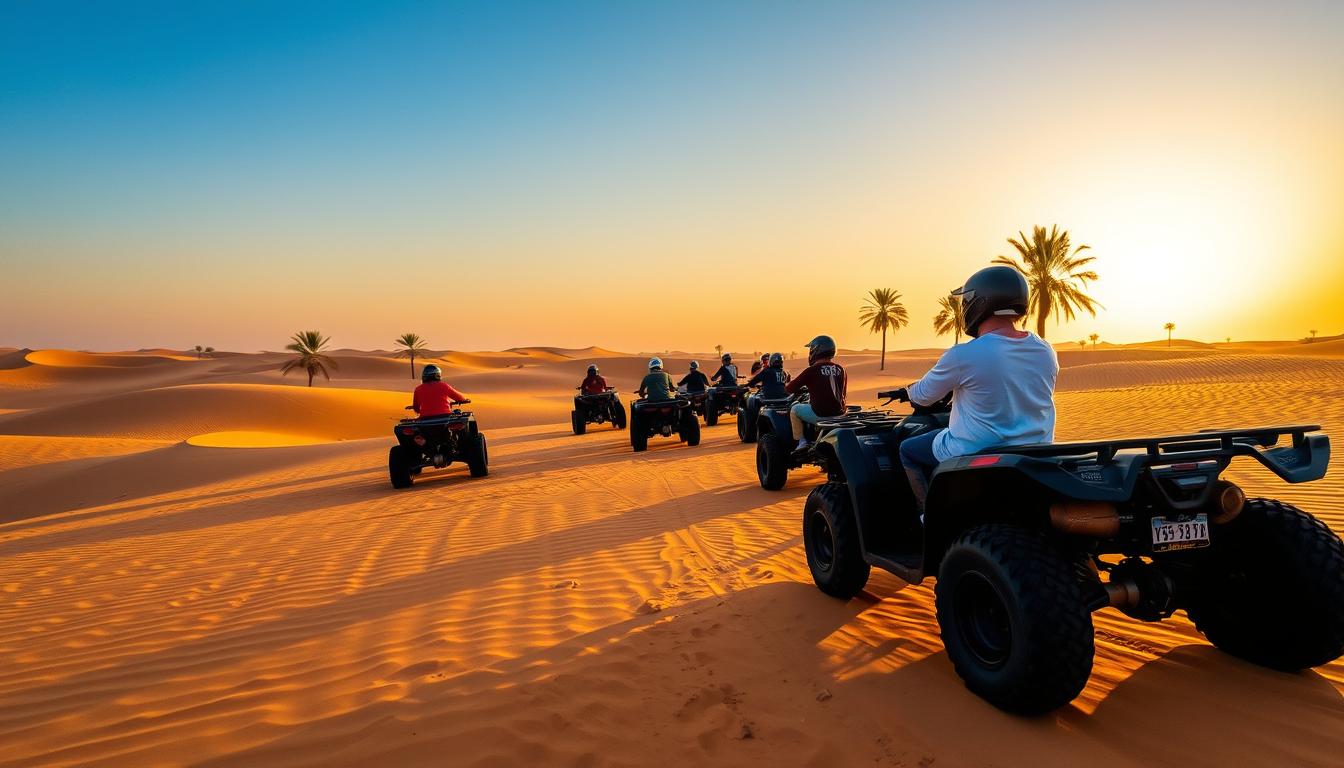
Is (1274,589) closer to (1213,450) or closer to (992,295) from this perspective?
(1213,450)

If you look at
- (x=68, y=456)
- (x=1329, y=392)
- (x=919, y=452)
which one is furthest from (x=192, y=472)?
(x=1329, y=392)

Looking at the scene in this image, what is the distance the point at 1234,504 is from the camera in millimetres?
2871

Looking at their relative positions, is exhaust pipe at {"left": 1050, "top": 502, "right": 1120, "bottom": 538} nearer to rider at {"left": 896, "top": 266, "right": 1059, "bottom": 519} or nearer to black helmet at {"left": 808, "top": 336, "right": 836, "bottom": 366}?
rider at {"left": 896, "top": 266, "right": 1059, "bottom": 519}

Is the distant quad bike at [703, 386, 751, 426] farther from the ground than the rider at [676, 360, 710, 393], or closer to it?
closer to it

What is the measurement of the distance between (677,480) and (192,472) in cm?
1290

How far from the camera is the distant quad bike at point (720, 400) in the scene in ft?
63.6

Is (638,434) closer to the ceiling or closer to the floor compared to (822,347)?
closer to the floor

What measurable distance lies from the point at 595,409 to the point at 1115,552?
56.7 feet

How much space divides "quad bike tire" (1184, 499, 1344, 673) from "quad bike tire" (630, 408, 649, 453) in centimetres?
1161

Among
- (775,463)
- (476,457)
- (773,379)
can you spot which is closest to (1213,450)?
(775,463)

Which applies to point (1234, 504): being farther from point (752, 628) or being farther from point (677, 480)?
point (677, 480)

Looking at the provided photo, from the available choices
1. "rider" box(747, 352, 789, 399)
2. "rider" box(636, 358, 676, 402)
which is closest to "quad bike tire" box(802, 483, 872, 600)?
"rider" box(747, 352, 789, 399)

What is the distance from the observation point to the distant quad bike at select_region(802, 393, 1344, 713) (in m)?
2.71

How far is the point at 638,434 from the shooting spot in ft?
47.9
